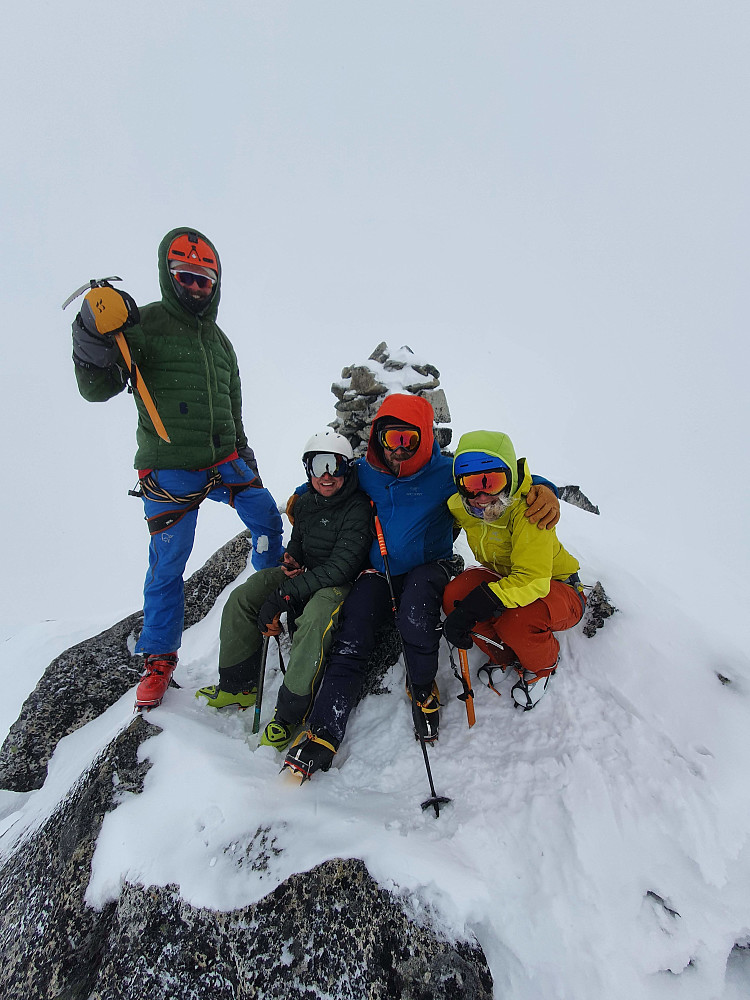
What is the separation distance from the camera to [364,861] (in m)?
2.54

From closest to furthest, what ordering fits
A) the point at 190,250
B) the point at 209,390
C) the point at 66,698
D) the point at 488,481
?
1. the point at 488,481
2. the point at 190,250
3. the point at 209,390
4. the point at 66,698

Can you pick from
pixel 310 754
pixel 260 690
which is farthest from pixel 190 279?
pixel 310 754

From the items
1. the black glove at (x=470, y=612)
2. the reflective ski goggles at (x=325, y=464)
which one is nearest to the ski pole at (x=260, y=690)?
the reflective ski goggles at (x=325, y=464)

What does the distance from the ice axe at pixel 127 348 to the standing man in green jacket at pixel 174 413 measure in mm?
36

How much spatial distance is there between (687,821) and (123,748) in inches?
153

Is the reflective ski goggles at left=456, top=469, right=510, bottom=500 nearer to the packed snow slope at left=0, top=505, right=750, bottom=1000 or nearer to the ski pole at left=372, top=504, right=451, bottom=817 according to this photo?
the ski pole at left=372, top=504, right=451, bottom=817

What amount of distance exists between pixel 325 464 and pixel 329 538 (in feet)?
2.23

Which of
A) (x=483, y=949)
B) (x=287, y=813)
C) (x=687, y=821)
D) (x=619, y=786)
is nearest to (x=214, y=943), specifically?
(x=287, y=813)

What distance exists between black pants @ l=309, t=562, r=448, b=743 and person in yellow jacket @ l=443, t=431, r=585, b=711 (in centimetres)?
17

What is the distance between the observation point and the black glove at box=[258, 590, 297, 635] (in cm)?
384

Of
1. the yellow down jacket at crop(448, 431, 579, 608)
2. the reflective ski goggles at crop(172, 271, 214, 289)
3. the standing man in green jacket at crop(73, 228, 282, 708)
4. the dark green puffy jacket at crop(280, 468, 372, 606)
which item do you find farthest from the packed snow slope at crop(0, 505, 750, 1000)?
the reflective ski goggles at crop(172, 271, 214, 289)

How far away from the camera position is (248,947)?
7.75 feet

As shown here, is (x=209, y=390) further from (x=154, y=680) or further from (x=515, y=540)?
(x=515, y=540)

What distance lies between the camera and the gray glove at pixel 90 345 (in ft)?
11.7
